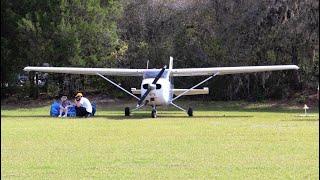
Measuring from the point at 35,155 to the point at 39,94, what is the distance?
85.1ft

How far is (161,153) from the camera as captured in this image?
33.0 ft

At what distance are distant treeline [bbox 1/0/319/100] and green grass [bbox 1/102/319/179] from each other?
1404 centimetres

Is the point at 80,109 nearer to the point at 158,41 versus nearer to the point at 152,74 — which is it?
the point at 152,74

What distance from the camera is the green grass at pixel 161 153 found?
311 inches

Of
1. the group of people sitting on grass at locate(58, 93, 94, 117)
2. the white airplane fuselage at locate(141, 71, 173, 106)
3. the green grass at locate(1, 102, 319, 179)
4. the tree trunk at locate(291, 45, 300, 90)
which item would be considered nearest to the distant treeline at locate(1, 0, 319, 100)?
the tree trunk at locate(291, 45, 300, 90)

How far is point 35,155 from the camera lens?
388 inches

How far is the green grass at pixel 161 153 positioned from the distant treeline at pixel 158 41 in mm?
14041

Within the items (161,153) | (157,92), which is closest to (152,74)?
(157,92)

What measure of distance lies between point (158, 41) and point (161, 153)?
24800 mm

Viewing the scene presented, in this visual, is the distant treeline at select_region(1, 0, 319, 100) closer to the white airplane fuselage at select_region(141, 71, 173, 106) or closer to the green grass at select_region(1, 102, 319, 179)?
the white airplane fuselage at select_region(141, 71, 173, 106)

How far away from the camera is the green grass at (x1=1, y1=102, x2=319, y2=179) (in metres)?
7.91

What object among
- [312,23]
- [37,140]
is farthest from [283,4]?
[37,140]

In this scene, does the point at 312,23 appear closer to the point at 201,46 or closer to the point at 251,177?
the point at 201,46

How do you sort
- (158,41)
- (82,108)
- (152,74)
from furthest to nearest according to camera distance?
(158,41) → (152,74) → (82,108)
